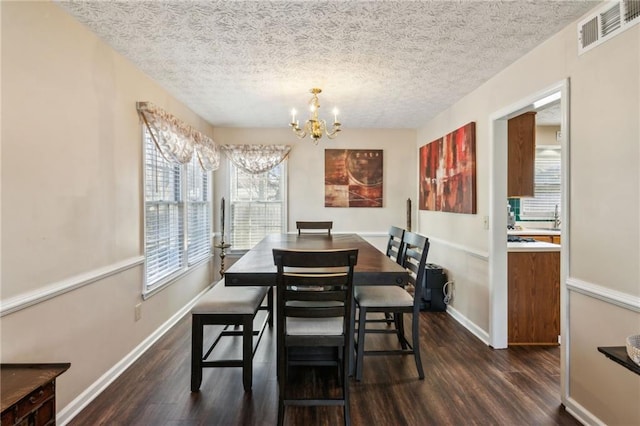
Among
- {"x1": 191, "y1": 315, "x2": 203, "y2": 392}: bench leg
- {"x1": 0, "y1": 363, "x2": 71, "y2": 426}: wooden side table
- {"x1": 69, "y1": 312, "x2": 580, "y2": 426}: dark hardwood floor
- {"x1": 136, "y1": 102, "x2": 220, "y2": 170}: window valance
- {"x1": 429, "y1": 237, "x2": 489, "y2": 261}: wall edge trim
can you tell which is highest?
{"x1": 136, "y1": 102, "x2": 220, "y2": 170}: window valance

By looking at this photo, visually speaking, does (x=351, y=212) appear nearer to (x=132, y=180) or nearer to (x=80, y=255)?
(x=132, y=180)

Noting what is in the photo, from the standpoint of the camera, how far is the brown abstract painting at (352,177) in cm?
500

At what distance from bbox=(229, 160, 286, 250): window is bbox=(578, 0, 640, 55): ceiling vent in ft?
12.3

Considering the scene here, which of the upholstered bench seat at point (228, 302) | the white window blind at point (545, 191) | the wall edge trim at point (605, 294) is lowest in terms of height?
the upholstered bench seat at point (228, 302)

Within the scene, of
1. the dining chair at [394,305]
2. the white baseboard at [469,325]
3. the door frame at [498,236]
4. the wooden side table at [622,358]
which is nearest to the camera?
the wooden side table at [622,358]

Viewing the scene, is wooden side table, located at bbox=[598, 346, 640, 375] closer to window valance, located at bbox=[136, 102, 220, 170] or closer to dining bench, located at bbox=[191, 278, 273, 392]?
dining bench, located at bbox=[191, 278, 273, 392]

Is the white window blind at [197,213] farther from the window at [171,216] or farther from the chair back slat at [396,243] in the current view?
the chair back slat at [396,243]

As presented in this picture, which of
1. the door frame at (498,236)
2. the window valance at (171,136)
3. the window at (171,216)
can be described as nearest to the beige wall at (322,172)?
the window at (171,216)

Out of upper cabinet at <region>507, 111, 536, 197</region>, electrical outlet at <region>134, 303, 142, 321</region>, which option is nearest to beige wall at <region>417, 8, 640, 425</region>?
upper cabinet at <region>507, 111, 536, 197</region>

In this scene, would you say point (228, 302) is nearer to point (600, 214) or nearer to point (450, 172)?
point (600, 214)

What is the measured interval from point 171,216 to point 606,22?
3731 millimetres

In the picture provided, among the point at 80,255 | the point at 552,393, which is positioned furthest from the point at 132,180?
the point at 552,393

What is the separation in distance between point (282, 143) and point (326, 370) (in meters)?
3.43

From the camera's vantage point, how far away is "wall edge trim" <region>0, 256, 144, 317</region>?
157 centimetres
